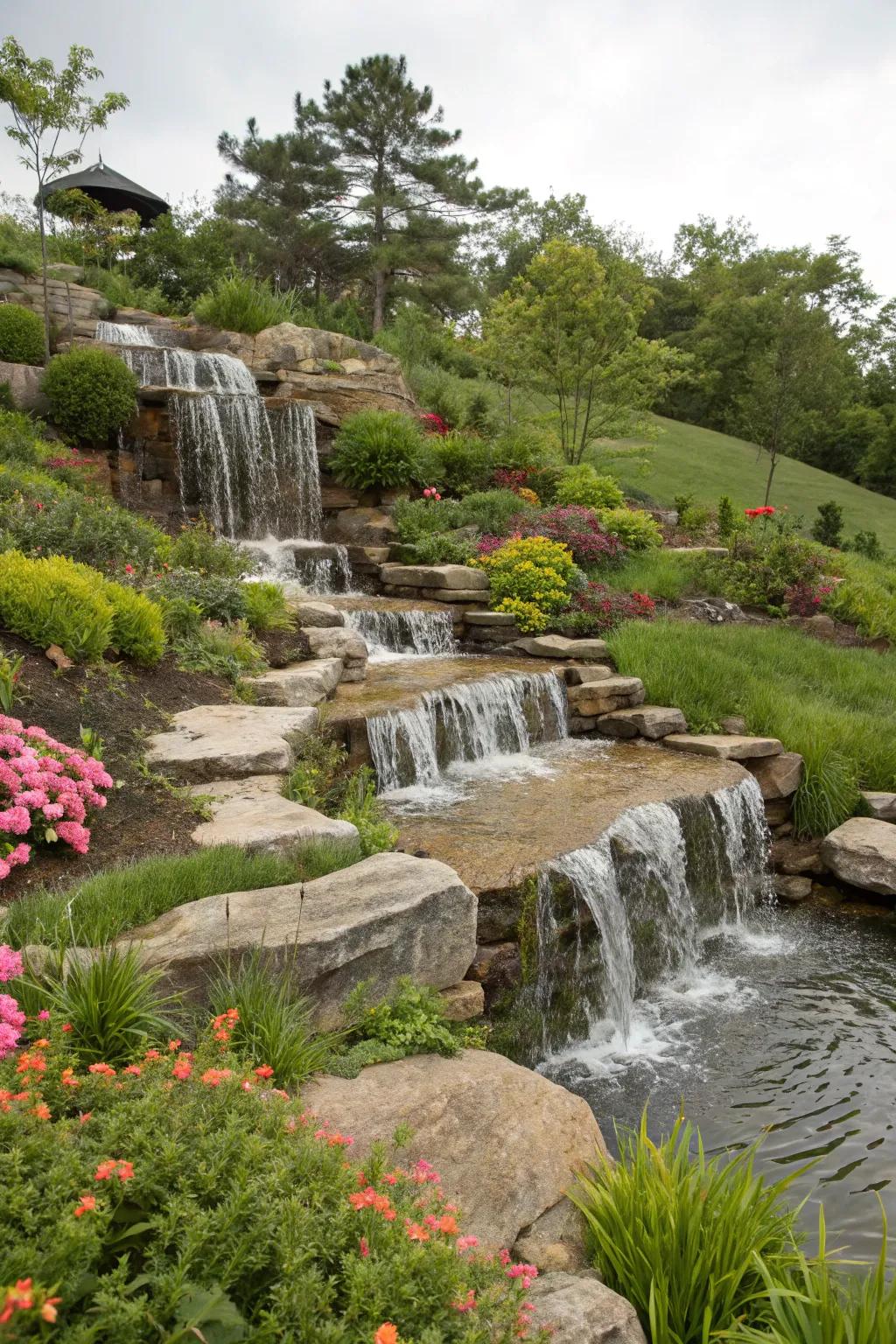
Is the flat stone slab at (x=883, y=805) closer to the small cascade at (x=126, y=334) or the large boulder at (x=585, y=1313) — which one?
the large boulder at (x=585, y=1313)

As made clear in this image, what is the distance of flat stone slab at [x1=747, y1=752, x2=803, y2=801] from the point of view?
6797 millimetres

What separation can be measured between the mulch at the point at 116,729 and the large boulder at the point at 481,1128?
58.0 inches

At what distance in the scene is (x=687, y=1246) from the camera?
228 cm

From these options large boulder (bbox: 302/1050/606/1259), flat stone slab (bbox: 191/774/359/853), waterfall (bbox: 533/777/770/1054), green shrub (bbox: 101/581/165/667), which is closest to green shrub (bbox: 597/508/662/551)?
waterfall (bbox: 533/777/770/1054)

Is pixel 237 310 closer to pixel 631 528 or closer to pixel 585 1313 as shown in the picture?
pixel 631 528

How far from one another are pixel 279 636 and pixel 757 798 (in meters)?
4.31

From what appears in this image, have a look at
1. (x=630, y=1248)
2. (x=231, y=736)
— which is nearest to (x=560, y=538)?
(x=231, y=736)

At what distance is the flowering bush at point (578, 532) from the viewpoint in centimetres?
1086

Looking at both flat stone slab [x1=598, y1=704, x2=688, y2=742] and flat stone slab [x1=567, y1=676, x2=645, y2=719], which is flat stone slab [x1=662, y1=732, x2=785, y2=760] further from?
flat stone slab [x1=567, y1=676, x2=645, y2=719]

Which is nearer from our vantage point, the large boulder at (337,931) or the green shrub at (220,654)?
the large boulder at (337,931)

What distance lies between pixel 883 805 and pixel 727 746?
4.37ft

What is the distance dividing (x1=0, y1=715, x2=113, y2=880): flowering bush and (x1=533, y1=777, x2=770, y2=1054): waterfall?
234 centimetres

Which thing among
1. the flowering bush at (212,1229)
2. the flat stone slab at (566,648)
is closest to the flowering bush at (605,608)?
the flat stone slab at (566,648)

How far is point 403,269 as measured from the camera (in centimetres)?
2262
